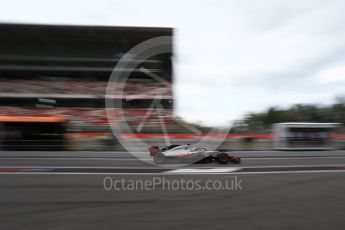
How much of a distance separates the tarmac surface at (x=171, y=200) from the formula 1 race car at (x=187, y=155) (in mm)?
1847

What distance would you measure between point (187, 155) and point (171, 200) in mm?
5586

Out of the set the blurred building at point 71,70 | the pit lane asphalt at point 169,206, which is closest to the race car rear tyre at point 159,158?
the pit lane asphalt at point 169,206

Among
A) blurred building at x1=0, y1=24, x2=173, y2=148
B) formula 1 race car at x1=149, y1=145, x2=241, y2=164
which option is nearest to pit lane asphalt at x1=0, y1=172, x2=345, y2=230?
formula 1 race car at x1=149, y1=145, x2=241, y2=164

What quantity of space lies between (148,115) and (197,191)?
21.7 meters

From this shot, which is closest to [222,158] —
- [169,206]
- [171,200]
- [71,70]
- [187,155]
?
[187,155]

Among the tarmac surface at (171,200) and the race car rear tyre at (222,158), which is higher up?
the race car rear tyre at (222,158)

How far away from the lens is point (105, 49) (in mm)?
38688

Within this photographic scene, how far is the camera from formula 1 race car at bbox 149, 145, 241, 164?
11875 mm

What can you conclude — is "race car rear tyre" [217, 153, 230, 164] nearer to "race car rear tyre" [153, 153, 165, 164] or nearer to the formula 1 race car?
the formula 1 race car

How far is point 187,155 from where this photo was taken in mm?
11914

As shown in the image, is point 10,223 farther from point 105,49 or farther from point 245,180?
point 105,49

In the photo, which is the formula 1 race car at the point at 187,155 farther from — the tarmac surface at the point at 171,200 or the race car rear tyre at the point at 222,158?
the tarmac surface at the point at 171,200

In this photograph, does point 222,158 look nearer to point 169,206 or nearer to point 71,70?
point 169,206

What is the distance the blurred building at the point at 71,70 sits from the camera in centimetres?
3262
